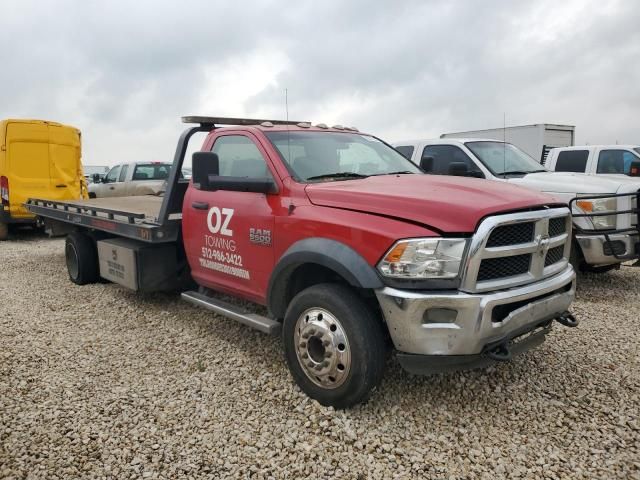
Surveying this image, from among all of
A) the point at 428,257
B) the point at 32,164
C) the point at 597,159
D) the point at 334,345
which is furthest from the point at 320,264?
the point at 32,164

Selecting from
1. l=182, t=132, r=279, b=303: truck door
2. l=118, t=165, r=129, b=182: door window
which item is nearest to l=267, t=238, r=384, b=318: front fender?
l=182, t=132, r=279, b=303: truck door

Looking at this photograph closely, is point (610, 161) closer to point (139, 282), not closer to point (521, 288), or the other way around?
point (521, 288)

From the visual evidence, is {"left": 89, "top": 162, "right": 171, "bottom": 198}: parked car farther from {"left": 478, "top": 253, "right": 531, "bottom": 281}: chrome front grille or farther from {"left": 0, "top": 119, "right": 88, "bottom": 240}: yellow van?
{"left": 478, "top": 253, "right": 531, "bottom": 281}: chrome front grille

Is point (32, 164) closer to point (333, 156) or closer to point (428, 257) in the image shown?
point (333, 156)

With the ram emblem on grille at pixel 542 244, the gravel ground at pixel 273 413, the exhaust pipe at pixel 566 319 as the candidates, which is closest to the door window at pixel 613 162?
the gravel ground at pixel 273 413

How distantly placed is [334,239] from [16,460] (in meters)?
2.24

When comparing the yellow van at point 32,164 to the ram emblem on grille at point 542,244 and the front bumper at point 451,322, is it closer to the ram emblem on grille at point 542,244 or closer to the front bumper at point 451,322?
the front bumper at point 451,322

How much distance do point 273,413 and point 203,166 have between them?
1.86 m

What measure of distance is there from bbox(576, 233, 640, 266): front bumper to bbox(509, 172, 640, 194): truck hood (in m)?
0.58

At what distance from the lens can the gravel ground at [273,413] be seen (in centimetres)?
284

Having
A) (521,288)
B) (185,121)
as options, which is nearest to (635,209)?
(521,288)

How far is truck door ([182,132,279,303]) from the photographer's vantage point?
3.91 m

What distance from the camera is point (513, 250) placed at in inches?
121

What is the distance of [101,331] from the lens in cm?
495
